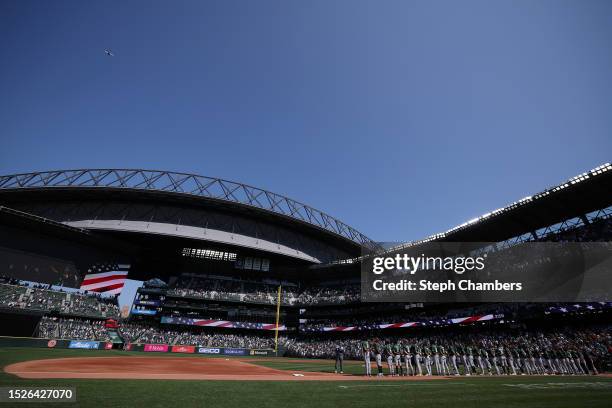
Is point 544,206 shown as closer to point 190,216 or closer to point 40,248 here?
point 190,216

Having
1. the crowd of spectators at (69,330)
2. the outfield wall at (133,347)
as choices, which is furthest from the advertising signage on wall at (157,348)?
the crowd of spectators at (69,330)

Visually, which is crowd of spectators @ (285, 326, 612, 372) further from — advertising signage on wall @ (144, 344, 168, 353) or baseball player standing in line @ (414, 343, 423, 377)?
advertising signage on wall @ (144, 344, 168, 353)

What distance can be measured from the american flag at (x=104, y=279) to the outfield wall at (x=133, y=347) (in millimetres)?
16126

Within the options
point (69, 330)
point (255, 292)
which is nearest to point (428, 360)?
point (69, 330)

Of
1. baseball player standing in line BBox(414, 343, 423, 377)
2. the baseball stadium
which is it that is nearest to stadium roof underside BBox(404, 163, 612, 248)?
the baseball stadium

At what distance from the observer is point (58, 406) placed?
6.59 m

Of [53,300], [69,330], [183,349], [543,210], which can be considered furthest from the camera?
[53,300]

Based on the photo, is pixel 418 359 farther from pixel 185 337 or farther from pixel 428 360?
pixel 185 337

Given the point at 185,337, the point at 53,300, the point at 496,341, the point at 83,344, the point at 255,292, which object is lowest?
the point at 83,344

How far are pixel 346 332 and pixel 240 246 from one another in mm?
23491

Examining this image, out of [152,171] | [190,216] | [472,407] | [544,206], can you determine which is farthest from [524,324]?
[152,171]

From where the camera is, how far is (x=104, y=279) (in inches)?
2190

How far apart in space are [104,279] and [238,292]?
905 inches

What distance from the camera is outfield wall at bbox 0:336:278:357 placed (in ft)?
110
